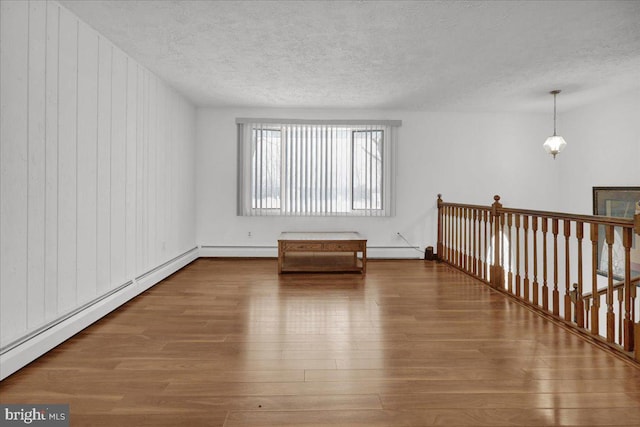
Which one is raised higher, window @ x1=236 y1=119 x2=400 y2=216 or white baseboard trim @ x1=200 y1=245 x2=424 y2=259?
window @ x1=236 y1=119 x2=400 y2=216

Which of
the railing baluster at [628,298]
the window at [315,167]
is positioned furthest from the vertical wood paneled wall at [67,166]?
the railing baluster at [628,298]

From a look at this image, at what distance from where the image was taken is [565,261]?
3.04 metres

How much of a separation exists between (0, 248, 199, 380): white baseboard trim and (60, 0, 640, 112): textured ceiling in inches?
92.2

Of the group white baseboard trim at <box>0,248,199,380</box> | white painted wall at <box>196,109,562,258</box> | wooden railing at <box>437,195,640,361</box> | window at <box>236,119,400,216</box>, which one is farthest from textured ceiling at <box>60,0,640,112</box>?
white baseboard trim at <box>0,248,199,380</box>

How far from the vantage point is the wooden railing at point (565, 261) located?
2.51 metres

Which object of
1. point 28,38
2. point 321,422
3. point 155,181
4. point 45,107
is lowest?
point 321,422

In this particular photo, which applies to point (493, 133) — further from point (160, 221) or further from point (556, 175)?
point (160, 221)

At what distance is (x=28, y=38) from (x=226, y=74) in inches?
87.9

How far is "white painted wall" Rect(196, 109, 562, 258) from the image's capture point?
20.3 feet

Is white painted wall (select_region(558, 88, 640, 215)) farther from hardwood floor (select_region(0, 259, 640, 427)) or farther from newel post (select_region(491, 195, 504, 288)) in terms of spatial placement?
hardwood floor (select_region(0, 259, 640, 427))

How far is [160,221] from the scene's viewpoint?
15.4 feet

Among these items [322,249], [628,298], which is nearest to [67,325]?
[322,249]

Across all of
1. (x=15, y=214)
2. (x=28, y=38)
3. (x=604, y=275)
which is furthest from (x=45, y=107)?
(x=604, y=275)

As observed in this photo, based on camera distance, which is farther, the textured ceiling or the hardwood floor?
the textured ceiling
